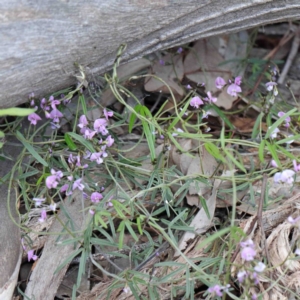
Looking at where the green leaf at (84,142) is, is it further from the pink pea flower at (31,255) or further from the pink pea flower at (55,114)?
the pink pea flower at (31,255)

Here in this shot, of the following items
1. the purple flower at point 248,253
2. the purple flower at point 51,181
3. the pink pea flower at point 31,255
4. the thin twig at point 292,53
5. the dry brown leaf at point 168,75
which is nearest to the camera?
the purple flower at point 248,253

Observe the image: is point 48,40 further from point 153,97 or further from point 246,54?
point 246,54

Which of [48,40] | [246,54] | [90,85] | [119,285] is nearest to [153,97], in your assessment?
[90,85]

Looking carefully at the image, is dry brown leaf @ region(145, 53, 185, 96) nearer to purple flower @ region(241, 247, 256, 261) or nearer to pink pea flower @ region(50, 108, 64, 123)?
pink pea flower @ region(50, 108, 64, 123)

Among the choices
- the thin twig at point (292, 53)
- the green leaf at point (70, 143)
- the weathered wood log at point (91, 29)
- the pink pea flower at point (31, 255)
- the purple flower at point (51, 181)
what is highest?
the weathered wood log at point (91, 29)

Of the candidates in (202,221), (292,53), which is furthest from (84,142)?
(292,53)

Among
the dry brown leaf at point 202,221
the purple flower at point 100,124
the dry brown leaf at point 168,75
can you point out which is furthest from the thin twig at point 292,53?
the purple flower at point 100,124

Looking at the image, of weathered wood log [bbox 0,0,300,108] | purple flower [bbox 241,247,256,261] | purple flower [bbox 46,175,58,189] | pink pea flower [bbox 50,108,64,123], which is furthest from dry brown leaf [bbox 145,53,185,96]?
purple flower [bbox 241,247,256,261]

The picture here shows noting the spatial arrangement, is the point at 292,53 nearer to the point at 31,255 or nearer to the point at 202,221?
the point at 202,221
